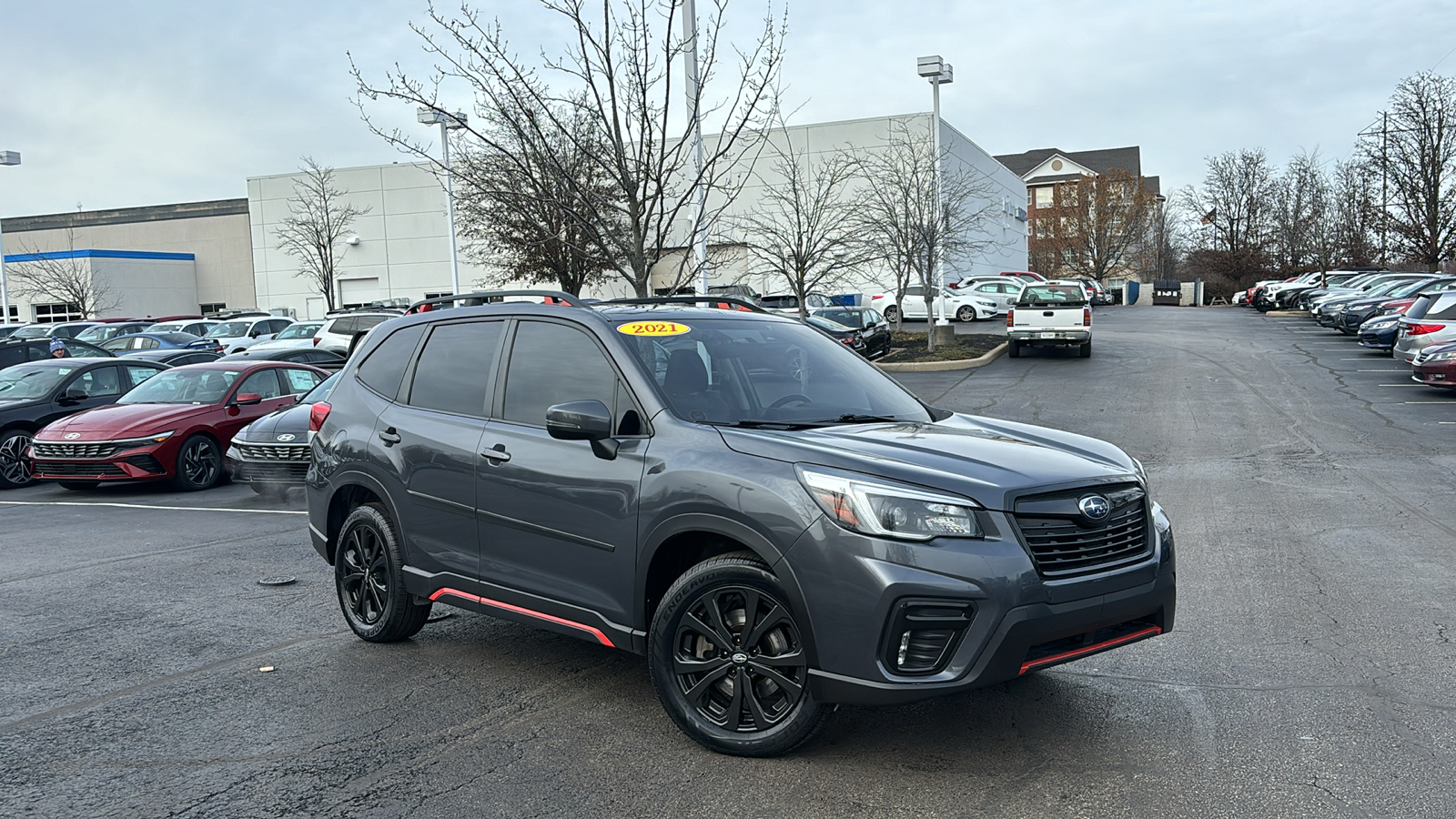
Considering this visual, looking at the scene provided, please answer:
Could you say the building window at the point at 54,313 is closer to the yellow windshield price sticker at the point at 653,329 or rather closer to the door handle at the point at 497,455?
the door handle at the point at 497,455

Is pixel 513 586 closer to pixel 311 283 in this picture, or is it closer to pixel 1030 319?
pixel 1030 319

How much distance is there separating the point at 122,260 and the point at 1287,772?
68.4 metres

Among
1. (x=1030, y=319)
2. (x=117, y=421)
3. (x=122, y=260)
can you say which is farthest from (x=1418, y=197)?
(x=122, y=260)

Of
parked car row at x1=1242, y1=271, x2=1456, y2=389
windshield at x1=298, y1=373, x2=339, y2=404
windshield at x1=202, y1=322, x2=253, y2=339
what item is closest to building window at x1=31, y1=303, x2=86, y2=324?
windshield at x1=202, y1=322, x2=253, y2=339

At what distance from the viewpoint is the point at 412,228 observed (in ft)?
179

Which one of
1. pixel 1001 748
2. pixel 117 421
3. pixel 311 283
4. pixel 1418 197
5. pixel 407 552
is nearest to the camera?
pixel 1001 748

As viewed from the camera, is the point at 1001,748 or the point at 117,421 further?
the point at 117,421

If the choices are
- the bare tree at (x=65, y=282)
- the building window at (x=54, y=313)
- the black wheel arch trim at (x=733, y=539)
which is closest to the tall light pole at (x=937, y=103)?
the black wheel arch trim at (x=733, y=539)

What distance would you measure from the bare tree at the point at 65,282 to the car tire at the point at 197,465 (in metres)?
49.6

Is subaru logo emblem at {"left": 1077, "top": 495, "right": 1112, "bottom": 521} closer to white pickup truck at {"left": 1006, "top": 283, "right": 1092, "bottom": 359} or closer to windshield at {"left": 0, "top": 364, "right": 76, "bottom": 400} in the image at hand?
windshield at {"left": 0, "top": 364, "right": 76, "bottom": 400}

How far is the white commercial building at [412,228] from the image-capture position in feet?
158

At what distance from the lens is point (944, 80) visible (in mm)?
38875

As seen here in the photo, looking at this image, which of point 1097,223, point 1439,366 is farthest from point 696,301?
point 1097,223

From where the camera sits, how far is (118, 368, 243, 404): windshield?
46.5ft
